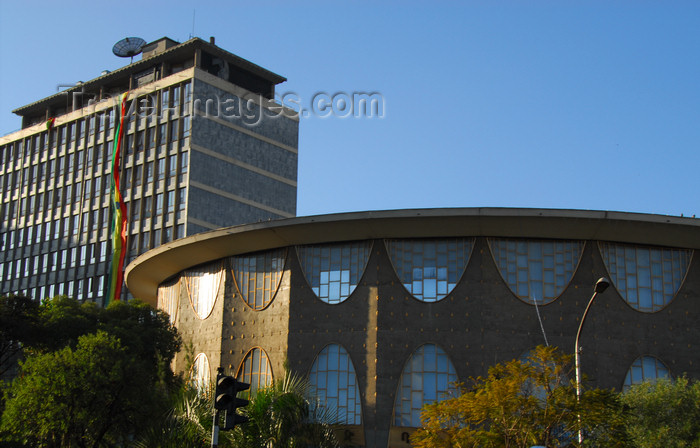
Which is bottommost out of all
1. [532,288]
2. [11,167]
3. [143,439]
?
[143,439]

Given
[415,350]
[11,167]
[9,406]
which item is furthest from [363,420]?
[11,167]

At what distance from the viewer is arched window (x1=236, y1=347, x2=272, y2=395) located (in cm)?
4059

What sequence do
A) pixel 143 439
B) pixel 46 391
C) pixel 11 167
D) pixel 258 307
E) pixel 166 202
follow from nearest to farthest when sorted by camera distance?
1. pixel 143 439
2. pixel 46 391
3. pixel 258 307
4. pixel 166 202
5. pixel 11 167

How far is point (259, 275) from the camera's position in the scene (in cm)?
4212

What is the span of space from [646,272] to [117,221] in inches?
2364

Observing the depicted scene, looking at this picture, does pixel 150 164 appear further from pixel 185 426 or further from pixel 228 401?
pixel 228 401

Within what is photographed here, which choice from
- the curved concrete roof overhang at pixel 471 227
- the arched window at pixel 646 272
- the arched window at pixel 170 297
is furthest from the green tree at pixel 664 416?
the arched window at pixel 170 297

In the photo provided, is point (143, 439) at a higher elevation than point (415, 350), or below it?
below

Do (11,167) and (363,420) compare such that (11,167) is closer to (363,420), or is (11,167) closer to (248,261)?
(248,261)

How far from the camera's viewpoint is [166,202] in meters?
84.7

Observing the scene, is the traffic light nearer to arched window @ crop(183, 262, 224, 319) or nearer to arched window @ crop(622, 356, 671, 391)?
arched window @ crop(622, 356, 671, 391)

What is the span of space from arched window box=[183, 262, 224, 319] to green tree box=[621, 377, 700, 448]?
785 inches

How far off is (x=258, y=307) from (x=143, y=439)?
39.0 feet

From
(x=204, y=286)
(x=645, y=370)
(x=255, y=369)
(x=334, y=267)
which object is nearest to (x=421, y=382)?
(x=334, y=267)
